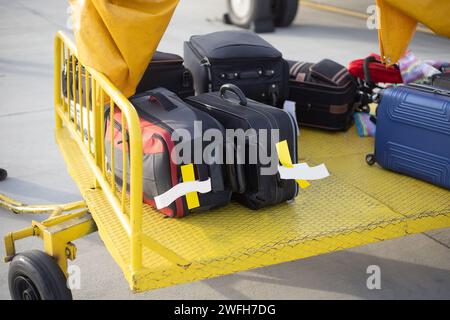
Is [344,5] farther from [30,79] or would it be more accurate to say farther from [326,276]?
[326,276]

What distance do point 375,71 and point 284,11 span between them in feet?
16.3

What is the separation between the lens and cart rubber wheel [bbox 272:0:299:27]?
8.42 meters

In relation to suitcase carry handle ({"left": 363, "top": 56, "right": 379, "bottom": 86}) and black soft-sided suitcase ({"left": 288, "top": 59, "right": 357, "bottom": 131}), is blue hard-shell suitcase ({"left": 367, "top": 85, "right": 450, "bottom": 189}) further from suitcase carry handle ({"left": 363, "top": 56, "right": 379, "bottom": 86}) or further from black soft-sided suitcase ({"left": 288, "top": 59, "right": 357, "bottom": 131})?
suitcase carry handle ({"left": 363, "top": 56, "right": 379, "bottom": 86})

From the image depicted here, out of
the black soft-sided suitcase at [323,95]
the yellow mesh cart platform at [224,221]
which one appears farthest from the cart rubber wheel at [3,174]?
the black soft-sided suitcase at [323,95]

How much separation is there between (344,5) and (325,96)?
748cm

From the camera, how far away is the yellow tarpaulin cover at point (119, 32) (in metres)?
2.29

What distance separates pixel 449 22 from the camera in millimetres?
2785

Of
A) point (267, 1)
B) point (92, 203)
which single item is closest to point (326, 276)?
point (92, 203)

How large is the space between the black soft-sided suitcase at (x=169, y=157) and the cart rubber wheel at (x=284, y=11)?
6.18 m

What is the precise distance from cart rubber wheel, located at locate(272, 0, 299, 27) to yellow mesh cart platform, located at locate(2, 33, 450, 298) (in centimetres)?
573

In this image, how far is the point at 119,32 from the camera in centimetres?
230

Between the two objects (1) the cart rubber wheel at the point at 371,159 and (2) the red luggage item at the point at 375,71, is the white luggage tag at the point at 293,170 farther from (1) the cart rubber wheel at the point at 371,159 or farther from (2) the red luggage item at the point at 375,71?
(2) the red luggage item at the point at 375,71

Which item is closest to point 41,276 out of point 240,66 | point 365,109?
point 240,66

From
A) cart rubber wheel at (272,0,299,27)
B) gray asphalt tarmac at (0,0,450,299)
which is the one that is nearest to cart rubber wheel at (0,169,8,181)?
gray asphalt tarmac at (0,0,450,299)
